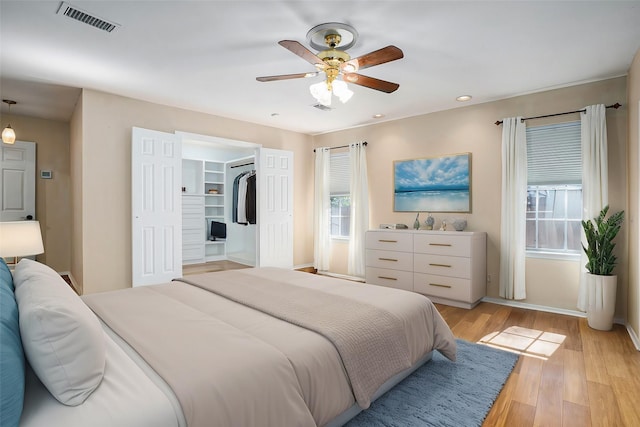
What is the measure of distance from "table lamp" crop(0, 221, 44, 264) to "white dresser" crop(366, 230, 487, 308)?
3.70 metres

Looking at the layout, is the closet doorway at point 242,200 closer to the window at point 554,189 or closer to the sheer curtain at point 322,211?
the sheer curtain at point 322,211

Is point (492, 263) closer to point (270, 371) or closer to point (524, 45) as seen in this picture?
point (524, 45)

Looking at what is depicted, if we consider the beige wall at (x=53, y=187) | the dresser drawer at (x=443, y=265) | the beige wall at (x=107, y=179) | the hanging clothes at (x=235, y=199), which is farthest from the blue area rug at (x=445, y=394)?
the beige wall at (x=53, y=187)

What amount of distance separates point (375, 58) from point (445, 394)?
2276 millimetres

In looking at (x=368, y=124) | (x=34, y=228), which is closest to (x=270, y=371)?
(x=34, y=228)

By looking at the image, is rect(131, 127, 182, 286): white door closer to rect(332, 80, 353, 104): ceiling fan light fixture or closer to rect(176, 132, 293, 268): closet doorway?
rect(176, 132, 293, 268): closet doorway

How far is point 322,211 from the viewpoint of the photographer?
19.6ft

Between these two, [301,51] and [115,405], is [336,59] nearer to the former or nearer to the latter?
[301,51]

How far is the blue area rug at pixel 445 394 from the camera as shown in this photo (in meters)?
1.84

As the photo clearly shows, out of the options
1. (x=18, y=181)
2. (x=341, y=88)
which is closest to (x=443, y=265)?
(x=341, y=88)

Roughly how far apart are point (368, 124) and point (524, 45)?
2823 mm

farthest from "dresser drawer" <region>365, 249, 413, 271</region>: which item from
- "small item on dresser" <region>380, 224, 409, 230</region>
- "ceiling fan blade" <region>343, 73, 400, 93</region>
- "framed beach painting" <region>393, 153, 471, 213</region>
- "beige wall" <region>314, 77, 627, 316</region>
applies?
"ceiling fan blade" <region>343, 73, 400, 93</region>

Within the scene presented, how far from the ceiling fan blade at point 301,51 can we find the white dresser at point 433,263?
264 centimetres

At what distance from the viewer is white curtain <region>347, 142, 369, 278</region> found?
544 cm
